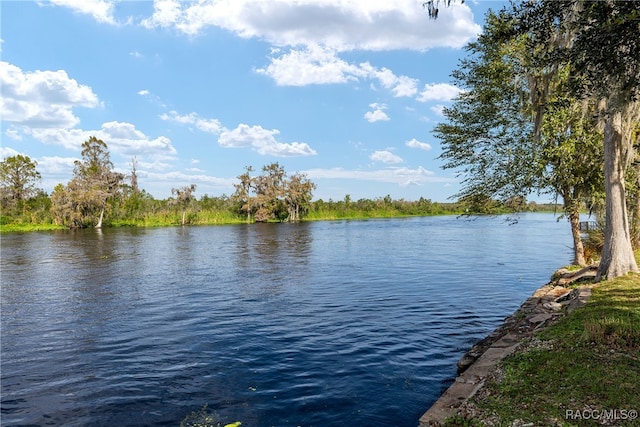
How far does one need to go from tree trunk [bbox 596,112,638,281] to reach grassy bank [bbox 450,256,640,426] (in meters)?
5.09

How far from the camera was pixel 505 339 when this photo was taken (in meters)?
10.1

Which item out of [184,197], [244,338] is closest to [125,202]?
[184,197]

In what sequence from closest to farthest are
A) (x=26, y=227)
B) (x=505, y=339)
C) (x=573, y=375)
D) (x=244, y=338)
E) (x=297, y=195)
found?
(x=573, y=375) < (x=505, y=339) < (x=244, y=338) < (x=26, y=227) < (x=297, y=195)

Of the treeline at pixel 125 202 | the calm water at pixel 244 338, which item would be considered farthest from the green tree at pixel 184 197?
the calm water at pixel 244 338

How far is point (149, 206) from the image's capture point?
100312 millimetres

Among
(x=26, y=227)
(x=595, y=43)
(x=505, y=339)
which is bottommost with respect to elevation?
(x=505, y=339)

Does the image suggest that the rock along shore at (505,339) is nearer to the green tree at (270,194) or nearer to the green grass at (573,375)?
the green grass at (573,375)

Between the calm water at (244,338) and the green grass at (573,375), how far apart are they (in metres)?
2.11

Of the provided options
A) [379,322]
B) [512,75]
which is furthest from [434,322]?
[512,75]

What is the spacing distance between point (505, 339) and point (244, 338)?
25.6 ft

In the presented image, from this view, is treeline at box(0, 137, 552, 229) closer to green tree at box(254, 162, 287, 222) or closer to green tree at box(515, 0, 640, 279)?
green tree at box(254, 162, 287, 222)

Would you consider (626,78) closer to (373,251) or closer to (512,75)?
(512,75)

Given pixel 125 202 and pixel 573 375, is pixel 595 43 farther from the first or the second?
pixel 125 202

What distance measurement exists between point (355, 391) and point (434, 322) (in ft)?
21.5
